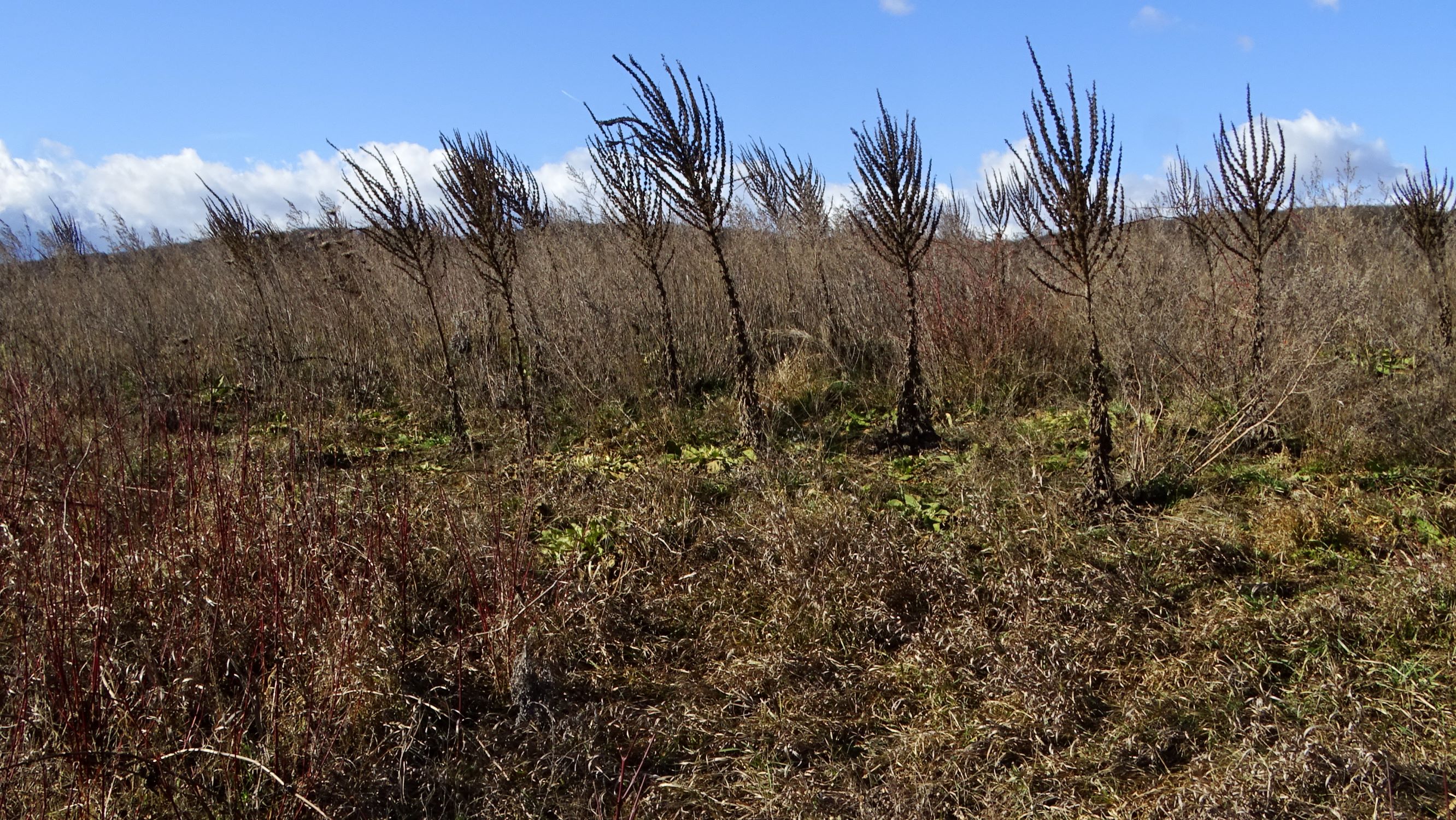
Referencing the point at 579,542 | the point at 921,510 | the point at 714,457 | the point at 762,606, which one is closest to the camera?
the point at 762,606

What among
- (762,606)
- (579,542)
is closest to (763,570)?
(762,606)

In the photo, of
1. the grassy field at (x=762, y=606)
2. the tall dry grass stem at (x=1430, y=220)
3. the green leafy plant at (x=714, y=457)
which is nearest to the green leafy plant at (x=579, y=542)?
the grassy field at (x=762, y=606)

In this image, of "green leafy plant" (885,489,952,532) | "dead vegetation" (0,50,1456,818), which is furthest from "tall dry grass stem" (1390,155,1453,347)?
"green leafy plant" (885,489,952,532)

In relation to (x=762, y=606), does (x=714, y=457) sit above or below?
above

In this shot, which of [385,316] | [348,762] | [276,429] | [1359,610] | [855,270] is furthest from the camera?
[855,270]

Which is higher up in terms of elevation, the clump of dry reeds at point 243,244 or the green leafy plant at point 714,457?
the clump of dry reeds at point 243,244

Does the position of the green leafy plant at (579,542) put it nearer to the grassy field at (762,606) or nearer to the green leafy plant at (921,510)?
the grassy field at (762,606)

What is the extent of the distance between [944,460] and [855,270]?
4636mm

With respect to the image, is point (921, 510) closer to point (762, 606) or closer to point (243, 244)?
point (762, 606)

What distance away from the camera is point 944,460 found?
5629mm

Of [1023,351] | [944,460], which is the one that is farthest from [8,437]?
[1023,351]

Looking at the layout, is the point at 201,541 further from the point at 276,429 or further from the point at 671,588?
the point at 276,429

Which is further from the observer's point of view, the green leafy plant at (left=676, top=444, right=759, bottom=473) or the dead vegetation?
the green leafy plant at (left=676, top=444, right=759, bottom=473)

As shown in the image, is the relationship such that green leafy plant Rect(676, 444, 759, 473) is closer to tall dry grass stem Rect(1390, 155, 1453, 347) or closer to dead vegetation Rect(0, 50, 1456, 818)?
dead vegetation Rect(0, 50, 1456, 818)
